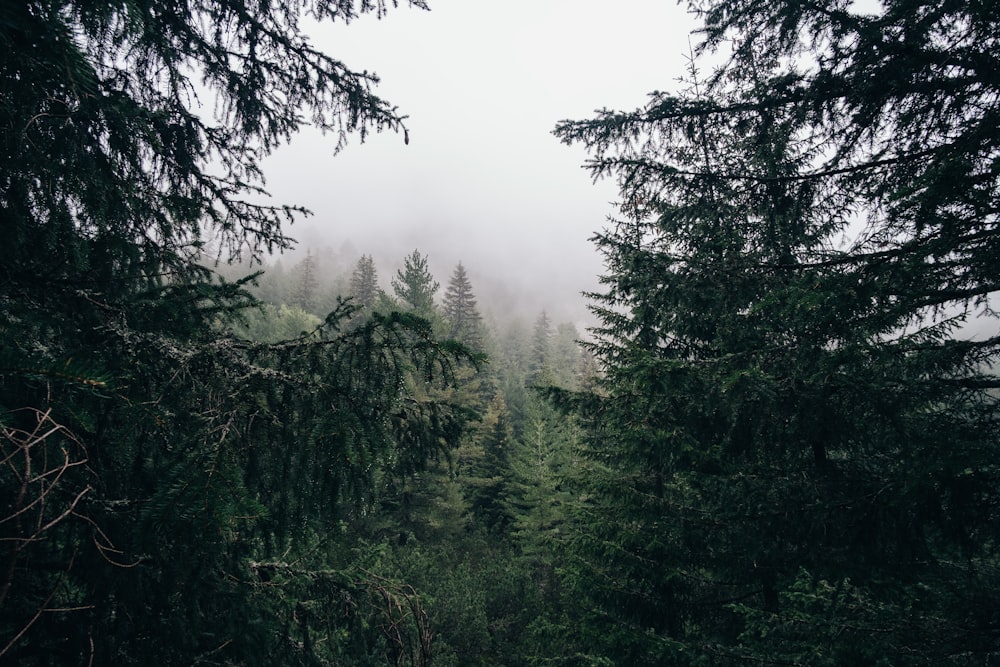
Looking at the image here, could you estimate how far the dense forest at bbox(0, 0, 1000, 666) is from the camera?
1966 millimetres

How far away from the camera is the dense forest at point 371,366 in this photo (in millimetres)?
1966

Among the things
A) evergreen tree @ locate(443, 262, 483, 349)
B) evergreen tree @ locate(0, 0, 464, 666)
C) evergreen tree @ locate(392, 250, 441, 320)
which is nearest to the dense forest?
evergreen tree @ locate(0, 0, 464, 666)

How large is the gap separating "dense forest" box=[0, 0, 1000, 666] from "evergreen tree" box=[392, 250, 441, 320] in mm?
18207

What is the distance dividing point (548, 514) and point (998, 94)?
1999 cm

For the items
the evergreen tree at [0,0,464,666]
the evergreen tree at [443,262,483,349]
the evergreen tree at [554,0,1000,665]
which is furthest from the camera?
the evergreen tree at [443,262,483,349]

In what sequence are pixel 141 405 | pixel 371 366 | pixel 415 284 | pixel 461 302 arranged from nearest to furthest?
pixel 141 405
pixel 371 366
pixel 415 284
pixel 461 302

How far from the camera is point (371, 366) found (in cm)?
261

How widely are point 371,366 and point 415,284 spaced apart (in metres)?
21.6

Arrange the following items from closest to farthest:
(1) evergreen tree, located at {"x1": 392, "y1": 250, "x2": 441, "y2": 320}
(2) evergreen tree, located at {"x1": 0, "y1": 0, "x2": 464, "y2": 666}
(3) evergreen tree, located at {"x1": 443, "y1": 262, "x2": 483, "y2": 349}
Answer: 1. (2) evergreen tree, located at {"x1": 0, "y1": 0, "x2": 464, "y2": 666}
2. (1) evergreen tree, located at {"x1": 392, "y1": 250, "x2": 441, "y2": 320}
3. (3) evergreen tree, located at {"x1": 443, "y1": 262, "x2": 483, "y2": 349}

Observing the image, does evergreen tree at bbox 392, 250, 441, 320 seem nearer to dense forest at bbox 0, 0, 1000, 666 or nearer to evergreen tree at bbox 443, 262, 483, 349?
evergreen tree at bbox 443, 262, 483, 349

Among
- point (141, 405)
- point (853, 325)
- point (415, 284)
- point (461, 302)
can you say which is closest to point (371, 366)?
point (141, 405)

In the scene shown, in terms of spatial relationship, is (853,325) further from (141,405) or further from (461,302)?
(461,302)

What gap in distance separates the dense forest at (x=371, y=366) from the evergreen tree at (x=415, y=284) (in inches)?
717

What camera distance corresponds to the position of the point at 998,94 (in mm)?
3414
